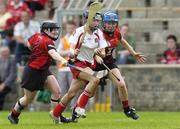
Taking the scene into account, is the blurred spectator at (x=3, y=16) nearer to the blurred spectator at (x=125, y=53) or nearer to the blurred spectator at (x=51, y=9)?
the blurred spectator at (x=51, y=9)

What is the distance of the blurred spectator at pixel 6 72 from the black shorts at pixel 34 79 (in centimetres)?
762

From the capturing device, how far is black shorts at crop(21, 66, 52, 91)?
16359 mm

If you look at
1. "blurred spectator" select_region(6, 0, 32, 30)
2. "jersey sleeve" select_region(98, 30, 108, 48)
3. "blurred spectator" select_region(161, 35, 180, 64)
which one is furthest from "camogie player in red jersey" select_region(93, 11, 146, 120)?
"blurred spectator" select_region(6, 0, 32, 30)

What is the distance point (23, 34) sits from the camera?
951 inches

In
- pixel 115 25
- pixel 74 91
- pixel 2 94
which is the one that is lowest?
pixel 2 94

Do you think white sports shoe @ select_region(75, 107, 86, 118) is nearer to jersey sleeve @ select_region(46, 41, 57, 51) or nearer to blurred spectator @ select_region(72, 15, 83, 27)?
jersey sleeve @ select_region(46, 41, 57, 51)

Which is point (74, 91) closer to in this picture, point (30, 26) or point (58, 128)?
point (58, 128)

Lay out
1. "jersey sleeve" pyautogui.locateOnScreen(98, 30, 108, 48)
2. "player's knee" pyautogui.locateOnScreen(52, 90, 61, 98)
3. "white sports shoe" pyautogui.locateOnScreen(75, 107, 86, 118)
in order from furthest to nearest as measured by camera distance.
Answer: "jersey sleeve" pyautogui.locateOnScreen(98, 30, 108, 48)
"player's knee" pyautogui.locateOnScreen(52, 90, 61, 98)
"white sports shoe" pyautogui.locateOnScreen(75, 107, 86, 118)

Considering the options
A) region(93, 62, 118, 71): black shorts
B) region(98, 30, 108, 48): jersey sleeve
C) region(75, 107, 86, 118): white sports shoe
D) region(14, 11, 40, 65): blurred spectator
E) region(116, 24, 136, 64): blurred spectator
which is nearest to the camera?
region(75, 107, 86, 118): white sports shoe

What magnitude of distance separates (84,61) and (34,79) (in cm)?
102

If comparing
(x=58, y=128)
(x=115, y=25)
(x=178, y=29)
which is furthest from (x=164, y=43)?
(x=58, y=128)

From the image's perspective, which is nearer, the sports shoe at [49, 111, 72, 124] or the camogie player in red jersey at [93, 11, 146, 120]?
the sports shoe at [49, 111, 72, 124]

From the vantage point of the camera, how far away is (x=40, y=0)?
1029 inches

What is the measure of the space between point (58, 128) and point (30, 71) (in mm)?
1902
